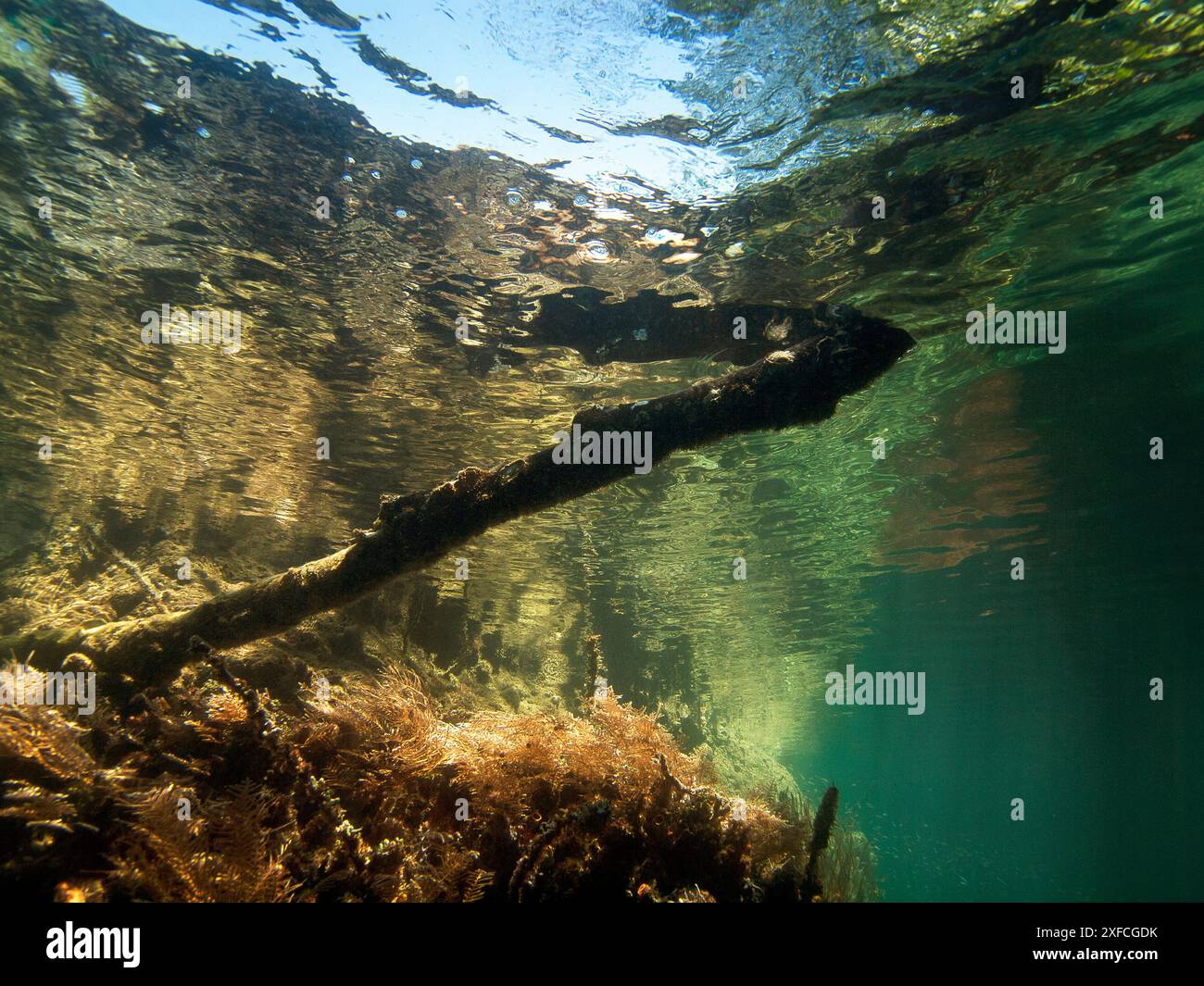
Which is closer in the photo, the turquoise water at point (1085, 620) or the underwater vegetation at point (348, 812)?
the underwater vegetation at point (348, 812)

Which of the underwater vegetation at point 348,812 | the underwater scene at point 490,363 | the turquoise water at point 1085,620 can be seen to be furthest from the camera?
the turquoise water at point 1085,620

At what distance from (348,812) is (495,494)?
356 cm

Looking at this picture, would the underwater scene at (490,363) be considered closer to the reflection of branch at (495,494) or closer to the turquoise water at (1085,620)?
the reflection of branch at (495,494)

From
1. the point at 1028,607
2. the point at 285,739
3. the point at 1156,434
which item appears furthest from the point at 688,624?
the point at 285,739

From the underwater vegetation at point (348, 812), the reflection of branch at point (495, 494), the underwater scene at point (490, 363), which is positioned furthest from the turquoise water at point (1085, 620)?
the underwater vegetation at point (348, 812)

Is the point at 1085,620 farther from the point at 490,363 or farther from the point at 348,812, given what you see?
the point at 348,812

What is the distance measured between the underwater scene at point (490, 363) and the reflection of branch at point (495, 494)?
47 mm

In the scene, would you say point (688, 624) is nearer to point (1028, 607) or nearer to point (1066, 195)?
point (1028, 607)

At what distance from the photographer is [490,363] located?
1108 centimetres

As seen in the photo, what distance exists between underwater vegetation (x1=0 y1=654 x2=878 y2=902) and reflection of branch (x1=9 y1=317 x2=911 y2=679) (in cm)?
84

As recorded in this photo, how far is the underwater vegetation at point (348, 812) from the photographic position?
414 cm

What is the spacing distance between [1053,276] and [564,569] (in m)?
15.4

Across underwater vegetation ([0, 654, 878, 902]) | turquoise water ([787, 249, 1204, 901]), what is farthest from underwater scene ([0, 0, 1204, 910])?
turquoise water ([787, 249, 1204, 901])

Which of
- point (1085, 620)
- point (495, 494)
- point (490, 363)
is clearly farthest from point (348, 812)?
point (1085, 620)
